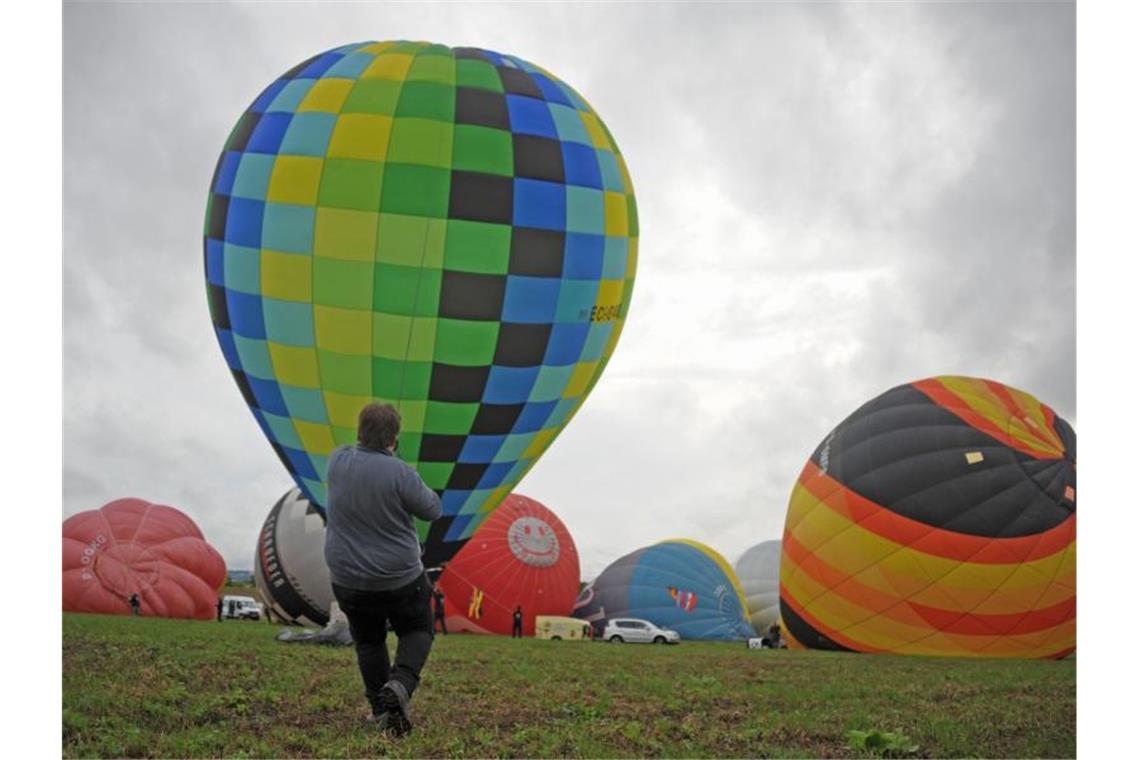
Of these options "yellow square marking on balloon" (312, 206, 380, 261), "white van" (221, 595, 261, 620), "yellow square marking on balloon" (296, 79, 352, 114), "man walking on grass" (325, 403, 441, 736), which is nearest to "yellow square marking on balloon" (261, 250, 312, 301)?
"yellow square marking on balloon" (312, 206, 380, 261)

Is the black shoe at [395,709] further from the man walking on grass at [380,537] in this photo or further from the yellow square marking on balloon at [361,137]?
the yellow square marking on balloon at [361,137]

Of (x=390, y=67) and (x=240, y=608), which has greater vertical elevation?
(x=390, y=67)

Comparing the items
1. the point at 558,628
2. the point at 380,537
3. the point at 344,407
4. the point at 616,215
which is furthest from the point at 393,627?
the point at 558,628

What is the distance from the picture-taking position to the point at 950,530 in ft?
36.7

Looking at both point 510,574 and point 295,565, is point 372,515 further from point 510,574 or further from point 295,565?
point 510,574

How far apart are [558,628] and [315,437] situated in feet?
33.3

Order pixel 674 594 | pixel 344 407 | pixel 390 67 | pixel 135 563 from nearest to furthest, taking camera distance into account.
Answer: pixel 344 407, pixel 390 67, pixel 135 563, pixel 674 594

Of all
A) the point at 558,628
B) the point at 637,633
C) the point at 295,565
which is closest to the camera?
the point at 295,565

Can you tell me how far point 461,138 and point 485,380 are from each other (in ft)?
4.82

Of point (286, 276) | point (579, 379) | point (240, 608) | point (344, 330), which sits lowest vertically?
point (240, 608)

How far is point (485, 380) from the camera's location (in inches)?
285

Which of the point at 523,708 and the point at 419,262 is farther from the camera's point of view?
the point at 419,262

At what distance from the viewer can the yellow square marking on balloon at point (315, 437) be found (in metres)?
7.16

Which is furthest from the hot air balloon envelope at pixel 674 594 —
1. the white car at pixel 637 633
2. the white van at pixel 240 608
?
the white van at pixel 240 608
